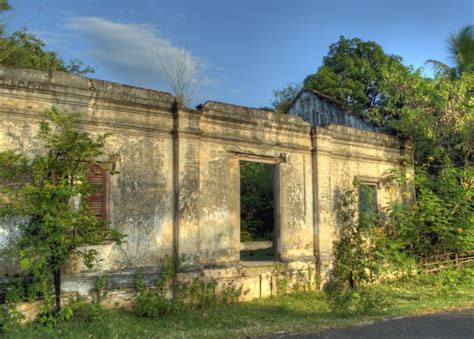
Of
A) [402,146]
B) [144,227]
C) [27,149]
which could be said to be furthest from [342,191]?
[27,149]

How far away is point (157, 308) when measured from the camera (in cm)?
699

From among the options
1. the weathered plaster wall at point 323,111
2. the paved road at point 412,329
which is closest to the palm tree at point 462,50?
the weathered plaster wall at point 323,111

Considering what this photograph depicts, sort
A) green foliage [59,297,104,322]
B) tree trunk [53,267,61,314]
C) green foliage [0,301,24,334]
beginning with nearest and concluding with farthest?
green foliage [0,301,24,334]
green foliage [59,297,104,322]
tree trunk [53,267,61,314]

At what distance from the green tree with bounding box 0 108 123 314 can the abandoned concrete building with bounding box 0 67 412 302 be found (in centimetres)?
A: 56

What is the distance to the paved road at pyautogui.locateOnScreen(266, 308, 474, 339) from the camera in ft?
19.2

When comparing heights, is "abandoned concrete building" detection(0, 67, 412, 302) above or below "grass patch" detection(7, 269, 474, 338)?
above

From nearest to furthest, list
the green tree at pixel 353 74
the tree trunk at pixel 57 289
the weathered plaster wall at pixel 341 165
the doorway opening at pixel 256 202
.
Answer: the tree trunk at pixel 57 289
the weathered plaster wall at pixel 341 165
the doorway opening at pixel 256 202
the green tree at pixel 353 74

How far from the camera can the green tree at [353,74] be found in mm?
21297

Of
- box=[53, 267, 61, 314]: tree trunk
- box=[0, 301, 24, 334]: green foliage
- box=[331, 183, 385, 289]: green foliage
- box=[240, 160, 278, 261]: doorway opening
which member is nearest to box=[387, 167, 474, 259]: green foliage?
box=[331, 183, 385, 289]: green foliage

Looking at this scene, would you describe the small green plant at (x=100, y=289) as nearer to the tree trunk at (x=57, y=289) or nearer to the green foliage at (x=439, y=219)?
the tree trunk at (x=57, y=289)

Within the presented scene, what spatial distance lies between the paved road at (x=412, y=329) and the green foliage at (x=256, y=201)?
30.0 feet

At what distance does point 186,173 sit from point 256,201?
8.34 metres

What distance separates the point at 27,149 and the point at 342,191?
21.8 ft

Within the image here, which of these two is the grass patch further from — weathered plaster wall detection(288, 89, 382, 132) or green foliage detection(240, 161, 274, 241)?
green foliage detection(240, 161, 274, 241)
